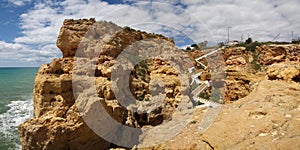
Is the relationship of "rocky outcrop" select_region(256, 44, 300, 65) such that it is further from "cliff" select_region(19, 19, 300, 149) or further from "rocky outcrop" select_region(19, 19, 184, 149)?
"rocky outcrop" select_region(19, 19, 184, 149)

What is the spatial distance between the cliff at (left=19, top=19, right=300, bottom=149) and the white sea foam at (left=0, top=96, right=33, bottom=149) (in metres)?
6.93

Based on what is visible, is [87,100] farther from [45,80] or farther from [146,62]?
[146,62]

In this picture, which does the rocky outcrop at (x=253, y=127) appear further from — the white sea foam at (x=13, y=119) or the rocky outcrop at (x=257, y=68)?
the white sea foam at (x=13, y=119)

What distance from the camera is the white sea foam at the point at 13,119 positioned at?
1557cm

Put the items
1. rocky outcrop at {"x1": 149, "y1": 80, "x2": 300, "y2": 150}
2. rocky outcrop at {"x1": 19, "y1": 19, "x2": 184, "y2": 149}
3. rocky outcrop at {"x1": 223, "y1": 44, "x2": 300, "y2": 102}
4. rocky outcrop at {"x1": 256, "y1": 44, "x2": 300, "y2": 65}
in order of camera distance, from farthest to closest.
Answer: rocky outcrop at {"x1": 256, "y1": 44, "x2": 300, "y2": 65}
rocky outcrop at {"x1": 19, "y1": 19, "x2": 184, "y2": 149}
rocky outcrop at {"x1": 223, "y1": 44, "x2": 300, "y2": 102}
rocky outcrop at {"x1": 149, "y1": 80, "x2": 300, "y2": 150}

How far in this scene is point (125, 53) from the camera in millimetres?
16047

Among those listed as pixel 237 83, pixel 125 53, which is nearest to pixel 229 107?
pixel 237 83

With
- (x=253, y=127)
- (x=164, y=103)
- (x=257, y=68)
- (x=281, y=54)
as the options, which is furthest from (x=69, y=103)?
(x=281, y=54)

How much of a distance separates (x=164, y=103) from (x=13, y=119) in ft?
51.7

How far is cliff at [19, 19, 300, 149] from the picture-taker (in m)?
4.47

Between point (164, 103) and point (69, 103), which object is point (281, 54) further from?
point (69, 103)

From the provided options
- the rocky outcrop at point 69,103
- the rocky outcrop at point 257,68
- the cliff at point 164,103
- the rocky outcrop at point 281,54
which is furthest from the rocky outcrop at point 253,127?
the rocky outcrop at point 281,54

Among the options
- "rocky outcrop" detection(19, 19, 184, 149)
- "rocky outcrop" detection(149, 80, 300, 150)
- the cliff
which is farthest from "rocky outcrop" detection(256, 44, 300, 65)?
"rocky outcrop" detection(149, 80, 300, 150)

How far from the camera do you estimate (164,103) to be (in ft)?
47.4
